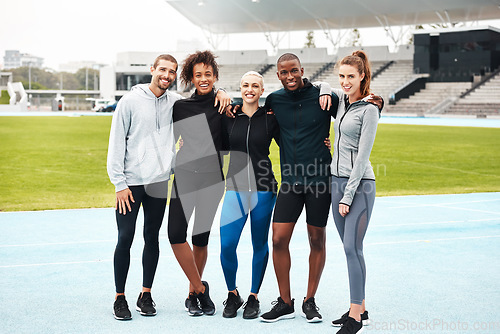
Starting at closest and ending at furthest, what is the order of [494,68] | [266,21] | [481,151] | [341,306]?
[341,306] < [481,151] < [494,68] < [266,21]

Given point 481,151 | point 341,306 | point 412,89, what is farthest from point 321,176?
point 412,89

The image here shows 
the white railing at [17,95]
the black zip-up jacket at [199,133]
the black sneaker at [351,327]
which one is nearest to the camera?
the black sneaker at [351,327]

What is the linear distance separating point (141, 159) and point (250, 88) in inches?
41.6

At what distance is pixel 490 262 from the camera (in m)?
6.48

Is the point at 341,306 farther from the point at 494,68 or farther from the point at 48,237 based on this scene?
the point at 494,68

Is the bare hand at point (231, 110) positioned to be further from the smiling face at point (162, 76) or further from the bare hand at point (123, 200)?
the bare hand at point (123, 200)

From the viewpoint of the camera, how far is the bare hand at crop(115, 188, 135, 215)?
471 cm

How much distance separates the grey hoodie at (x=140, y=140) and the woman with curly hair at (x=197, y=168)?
108 millimetres

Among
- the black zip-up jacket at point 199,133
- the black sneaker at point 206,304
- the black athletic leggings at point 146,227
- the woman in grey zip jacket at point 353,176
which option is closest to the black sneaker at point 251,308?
the black sneaker at point 206,304

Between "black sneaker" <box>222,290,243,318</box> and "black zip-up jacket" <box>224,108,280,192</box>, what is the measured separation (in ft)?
2.99

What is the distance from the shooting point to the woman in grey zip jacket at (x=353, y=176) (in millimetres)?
4438

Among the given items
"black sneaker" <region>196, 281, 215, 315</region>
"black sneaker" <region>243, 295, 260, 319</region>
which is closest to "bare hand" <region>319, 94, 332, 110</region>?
"black sneaker" <region>243, 295, 260, 319</region>

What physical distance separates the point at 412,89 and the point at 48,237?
1902 inches

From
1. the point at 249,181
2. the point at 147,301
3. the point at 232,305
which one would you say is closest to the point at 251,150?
the point at 249,181
